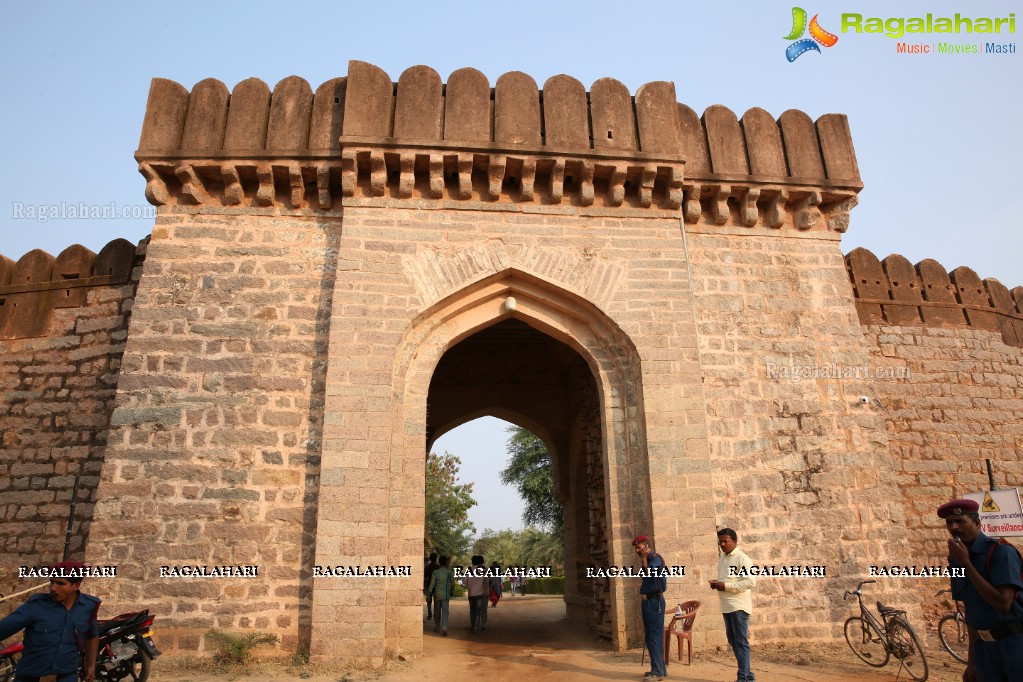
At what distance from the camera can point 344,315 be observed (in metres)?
7.20

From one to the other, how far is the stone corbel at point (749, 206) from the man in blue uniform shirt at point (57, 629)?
24.7 ft

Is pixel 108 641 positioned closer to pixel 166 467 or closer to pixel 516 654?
pixel 166 467

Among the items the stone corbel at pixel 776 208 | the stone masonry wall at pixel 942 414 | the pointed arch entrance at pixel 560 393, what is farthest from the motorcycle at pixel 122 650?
the stone masonry wall at pixel 942 414

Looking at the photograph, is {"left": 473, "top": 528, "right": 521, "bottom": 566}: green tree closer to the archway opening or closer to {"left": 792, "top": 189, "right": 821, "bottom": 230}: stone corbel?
the archway opening

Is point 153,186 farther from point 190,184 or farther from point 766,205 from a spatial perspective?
point 766,205

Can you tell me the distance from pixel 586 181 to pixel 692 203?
4.47 ft

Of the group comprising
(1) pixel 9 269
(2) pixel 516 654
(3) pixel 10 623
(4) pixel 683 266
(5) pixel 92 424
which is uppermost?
(1) pixel 9 269

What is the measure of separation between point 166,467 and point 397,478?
7.40 feet

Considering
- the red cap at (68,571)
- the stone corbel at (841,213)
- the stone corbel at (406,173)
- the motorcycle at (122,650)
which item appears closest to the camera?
the red cap at (68,571)

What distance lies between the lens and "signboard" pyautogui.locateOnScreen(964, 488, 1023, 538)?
6.50m

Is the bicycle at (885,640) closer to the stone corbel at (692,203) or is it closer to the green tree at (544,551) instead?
the stone corbel at (692,203)

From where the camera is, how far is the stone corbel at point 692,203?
27.0ft

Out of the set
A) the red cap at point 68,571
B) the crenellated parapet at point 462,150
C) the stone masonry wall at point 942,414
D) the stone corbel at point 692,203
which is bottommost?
the red cap at point 68,571

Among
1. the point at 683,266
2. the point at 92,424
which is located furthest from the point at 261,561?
the point at 683,266
